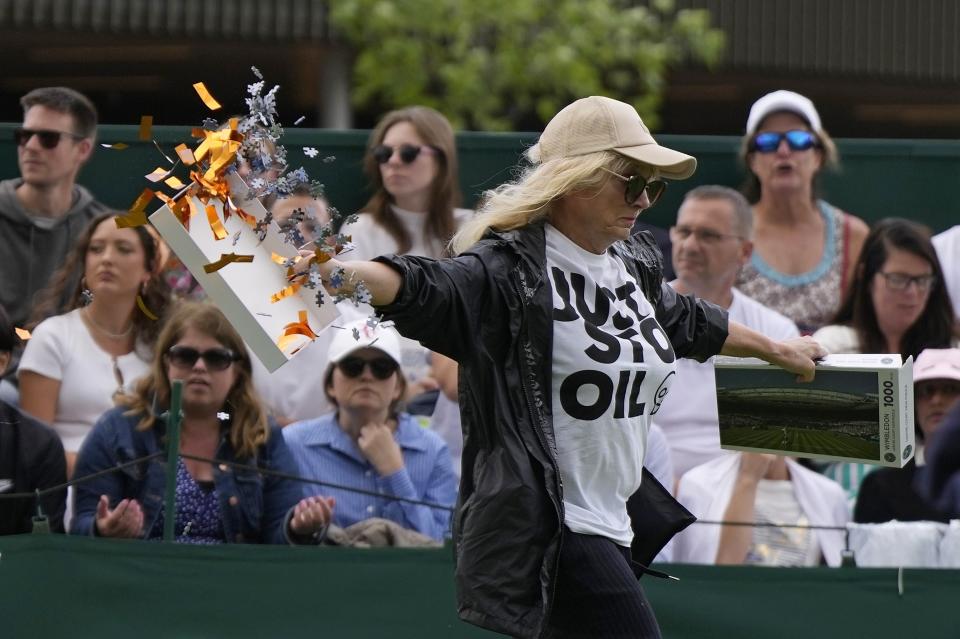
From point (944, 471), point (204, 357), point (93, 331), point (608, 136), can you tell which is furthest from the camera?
point (944, 471)

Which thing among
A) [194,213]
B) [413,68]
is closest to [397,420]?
[194,213]

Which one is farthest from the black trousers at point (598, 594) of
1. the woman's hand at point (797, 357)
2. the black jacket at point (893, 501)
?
the black jacket at point (893, 501)

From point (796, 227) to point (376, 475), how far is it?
6.65ft

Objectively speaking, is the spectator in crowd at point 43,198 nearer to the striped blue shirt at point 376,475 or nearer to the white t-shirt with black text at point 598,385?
the striped blue shirt at point 376,475

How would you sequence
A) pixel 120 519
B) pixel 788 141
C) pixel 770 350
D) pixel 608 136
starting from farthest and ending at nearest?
pixel 788 141
pixel 120 519
pixel 770 350
pixel 608 136

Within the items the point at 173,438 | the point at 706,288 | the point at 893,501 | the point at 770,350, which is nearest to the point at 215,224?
the point at 770,350

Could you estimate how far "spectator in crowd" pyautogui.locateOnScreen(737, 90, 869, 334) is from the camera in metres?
6.73

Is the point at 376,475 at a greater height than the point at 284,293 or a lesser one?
lesser

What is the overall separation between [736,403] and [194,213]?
6.42 feet

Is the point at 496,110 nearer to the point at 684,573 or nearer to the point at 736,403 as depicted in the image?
the point at 684,573

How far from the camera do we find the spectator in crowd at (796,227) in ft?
22.1

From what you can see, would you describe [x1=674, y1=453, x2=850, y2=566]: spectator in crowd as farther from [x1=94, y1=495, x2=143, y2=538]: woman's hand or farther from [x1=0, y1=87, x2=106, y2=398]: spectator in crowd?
[x1=0, y1=87, x2=106, y2=398]: spectator in crowd

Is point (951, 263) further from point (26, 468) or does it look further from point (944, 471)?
point (26, 468)

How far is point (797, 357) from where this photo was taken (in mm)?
4805
